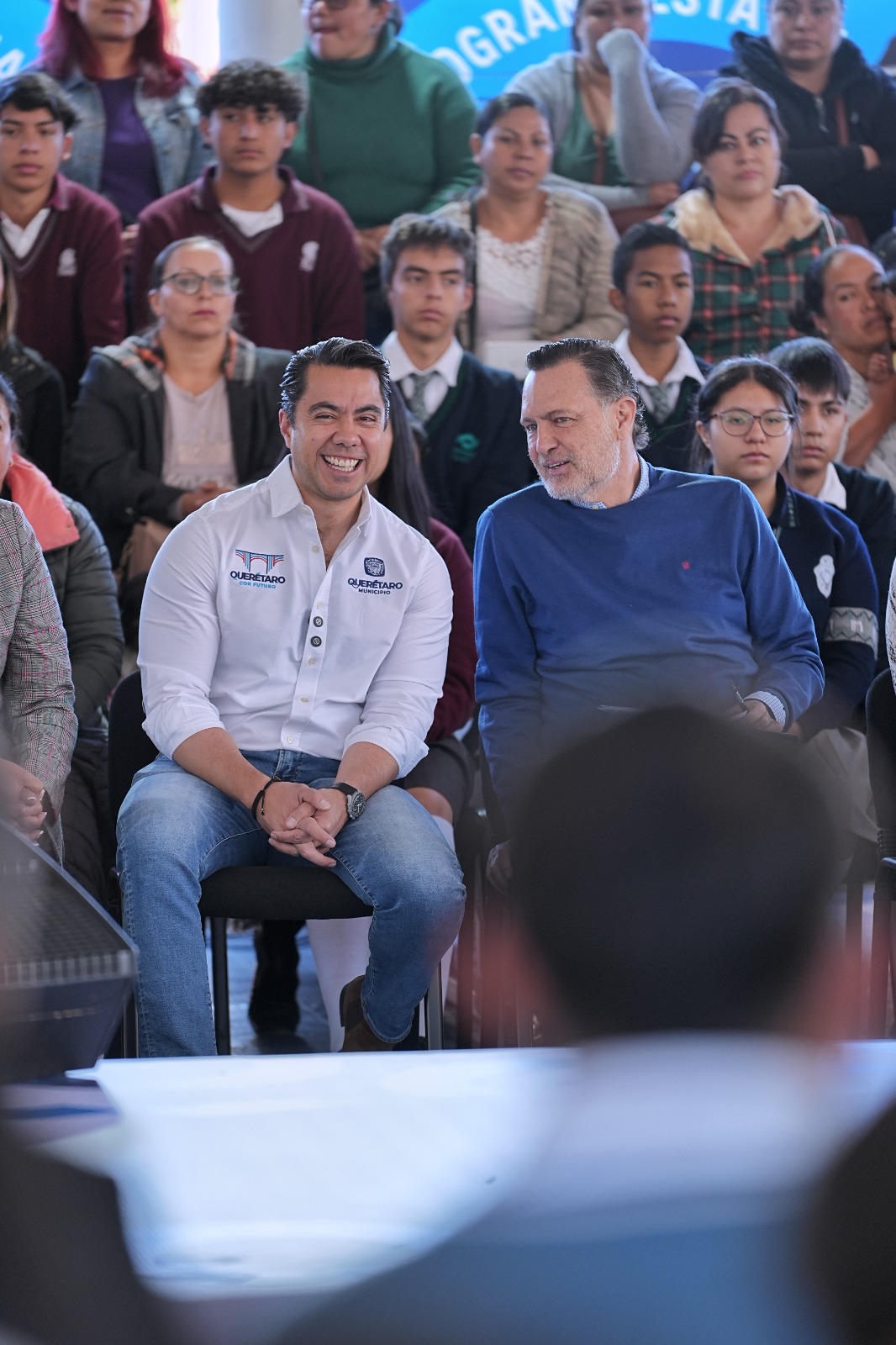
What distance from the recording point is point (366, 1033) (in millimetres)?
2076

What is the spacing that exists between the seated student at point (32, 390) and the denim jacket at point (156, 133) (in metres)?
0.61

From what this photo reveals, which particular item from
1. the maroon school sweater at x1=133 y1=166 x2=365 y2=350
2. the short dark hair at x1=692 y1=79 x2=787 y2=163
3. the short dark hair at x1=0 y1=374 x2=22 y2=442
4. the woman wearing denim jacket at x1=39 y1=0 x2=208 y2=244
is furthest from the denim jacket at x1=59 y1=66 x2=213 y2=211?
the short dark hair at x1=692 y1=79 x2=787 y2=163

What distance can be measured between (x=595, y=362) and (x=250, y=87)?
1.60 metres

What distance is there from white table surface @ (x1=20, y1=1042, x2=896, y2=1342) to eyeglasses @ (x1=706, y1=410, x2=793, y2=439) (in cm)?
212

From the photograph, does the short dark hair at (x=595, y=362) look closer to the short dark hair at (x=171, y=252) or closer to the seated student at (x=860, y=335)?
the short dark hair at (x=171, y=252)

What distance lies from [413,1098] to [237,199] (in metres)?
3.08

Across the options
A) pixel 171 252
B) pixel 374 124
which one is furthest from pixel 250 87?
pixel 171 252

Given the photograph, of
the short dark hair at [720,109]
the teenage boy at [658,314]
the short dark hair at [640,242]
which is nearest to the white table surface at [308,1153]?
the teenage boy at [658,314]

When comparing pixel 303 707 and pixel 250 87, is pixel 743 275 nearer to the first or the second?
pixel 250 87

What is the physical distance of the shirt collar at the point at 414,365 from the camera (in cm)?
345

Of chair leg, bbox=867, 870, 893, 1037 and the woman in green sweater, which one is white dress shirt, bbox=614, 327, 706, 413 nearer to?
the woman in green sweater

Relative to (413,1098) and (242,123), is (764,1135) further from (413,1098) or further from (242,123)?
(242,123)

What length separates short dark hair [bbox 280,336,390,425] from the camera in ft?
7.73

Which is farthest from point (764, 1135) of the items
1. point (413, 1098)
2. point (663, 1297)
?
point (413, 1098)
